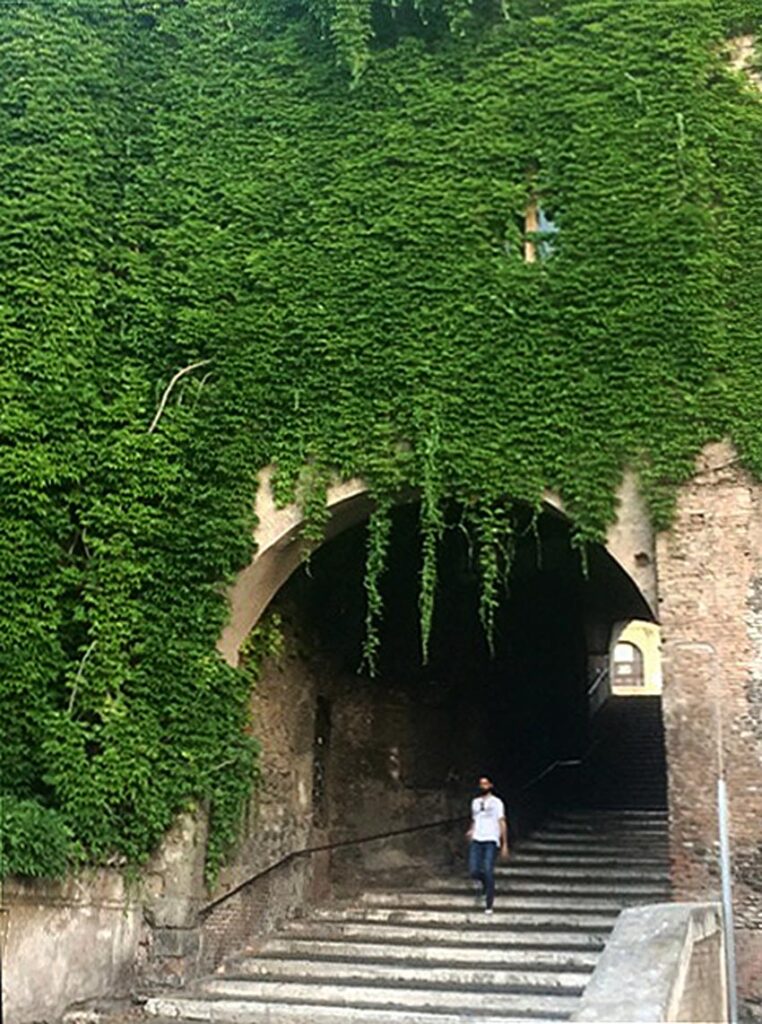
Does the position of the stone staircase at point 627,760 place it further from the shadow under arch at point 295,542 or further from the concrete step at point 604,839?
the shadow under arch at point 295,542

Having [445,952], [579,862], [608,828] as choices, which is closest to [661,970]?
[445,952]

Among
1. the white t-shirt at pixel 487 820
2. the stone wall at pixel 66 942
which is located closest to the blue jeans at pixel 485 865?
the white t-shirt at pixel 487 820

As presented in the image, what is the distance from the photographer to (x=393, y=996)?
9.48 meters

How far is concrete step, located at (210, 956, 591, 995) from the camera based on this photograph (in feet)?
31.6

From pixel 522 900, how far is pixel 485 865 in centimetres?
70

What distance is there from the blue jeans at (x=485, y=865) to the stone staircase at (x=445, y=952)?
0.73 feet

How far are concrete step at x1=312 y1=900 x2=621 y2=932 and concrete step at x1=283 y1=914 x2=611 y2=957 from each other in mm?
69

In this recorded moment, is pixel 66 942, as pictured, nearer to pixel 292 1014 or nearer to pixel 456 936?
pixel 292 1014

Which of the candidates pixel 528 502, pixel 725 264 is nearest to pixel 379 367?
pixel 528 502

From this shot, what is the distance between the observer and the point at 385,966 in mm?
10352

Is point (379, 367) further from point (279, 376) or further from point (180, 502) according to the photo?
point (180, 502)

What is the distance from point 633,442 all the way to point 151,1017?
642 centimetres

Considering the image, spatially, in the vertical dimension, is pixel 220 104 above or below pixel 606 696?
above

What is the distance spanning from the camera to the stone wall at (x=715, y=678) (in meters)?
9.63
